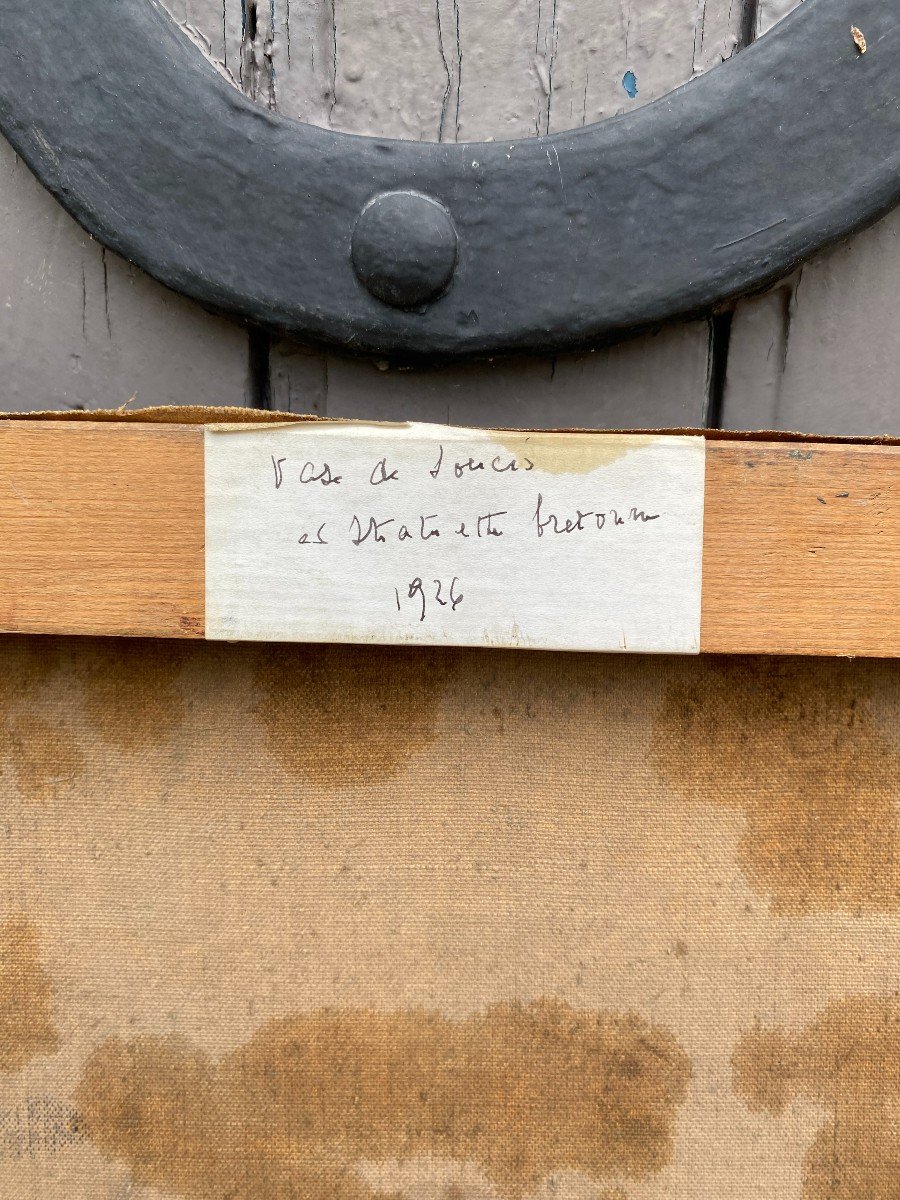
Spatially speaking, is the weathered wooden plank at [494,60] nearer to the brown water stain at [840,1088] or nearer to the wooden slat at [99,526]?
the wooden slat at [99,526]

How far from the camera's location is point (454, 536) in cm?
36

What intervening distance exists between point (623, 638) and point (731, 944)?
17 cm

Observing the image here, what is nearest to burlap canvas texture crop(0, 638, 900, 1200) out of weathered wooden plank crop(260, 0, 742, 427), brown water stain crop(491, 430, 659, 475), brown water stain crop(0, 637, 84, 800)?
brown water stain crop(0, 637, 84, 800)

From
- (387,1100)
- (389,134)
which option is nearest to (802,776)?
(387,1100)

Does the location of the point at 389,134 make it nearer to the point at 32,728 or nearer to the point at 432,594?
the point at 432,594

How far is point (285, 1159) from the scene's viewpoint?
42 centimetres

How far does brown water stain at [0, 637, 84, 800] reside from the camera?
1.39 ft

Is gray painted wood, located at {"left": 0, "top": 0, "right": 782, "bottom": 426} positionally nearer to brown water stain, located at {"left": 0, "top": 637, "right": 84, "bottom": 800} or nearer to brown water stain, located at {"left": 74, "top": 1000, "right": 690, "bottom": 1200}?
brown water stain, located at {"left": 0, "top": 637, "right": 84, "bottom": 800}

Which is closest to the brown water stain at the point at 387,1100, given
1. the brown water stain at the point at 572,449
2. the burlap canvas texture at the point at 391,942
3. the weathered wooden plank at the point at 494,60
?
the burlap canvas texture at the point at 391,942

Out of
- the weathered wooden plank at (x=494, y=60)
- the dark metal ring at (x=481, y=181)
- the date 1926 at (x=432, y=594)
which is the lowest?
the date 1926 at (x=432, y=594)

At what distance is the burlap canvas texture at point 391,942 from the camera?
424 mm

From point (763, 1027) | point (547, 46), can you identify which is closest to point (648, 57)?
point (547, 46)

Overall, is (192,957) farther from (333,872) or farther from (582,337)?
(582,337)

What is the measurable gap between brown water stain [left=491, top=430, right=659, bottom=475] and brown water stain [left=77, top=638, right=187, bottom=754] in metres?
0.18
